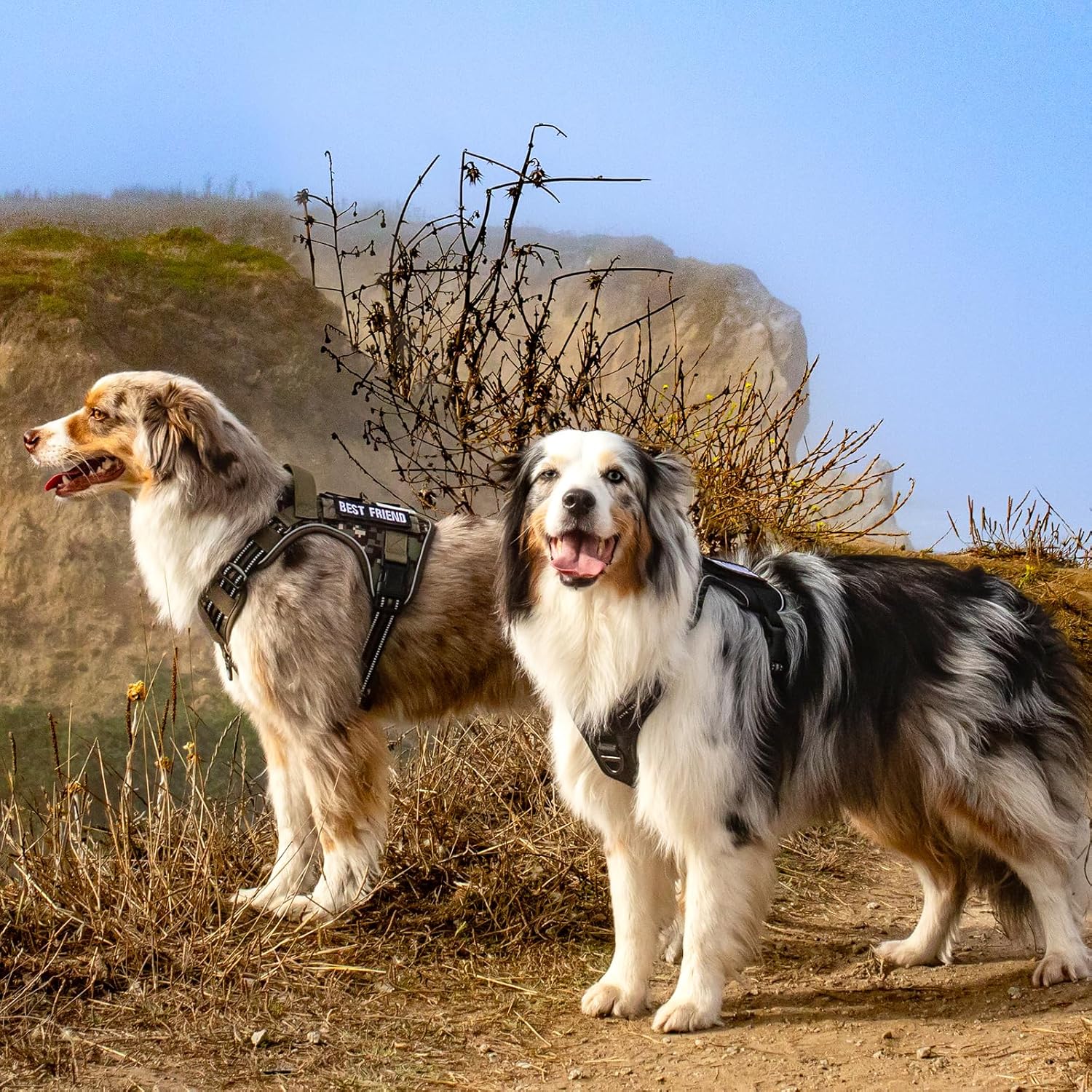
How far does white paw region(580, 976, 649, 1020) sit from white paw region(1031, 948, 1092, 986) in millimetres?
1254

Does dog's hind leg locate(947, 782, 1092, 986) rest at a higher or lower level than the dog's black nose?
Result: lower

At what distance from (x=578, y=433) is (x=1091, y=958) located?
7.63 ft

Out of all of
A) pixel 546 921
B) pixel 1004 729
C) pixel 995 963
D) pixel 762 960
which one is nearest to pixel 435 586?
pixel 546 921

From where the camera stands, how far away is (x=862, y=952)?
4.27 m

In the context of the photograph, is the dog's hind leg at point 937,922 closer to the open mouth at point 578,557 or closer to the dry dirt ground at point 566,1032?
the dry dirt ground at point 566,1032

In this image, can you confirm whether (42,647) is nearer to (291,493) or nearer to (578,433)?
(291,493)

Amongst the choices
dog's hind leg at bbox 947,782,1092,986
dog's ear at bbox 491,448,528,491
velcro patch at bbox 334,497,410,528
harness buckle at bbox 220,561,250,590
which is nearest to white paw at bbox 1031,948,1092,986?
dog's hind leg at bbox 947,782,1092,986

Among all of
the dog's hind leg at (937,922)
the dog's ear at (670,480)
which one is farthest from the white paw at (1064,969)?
the dog's ear at (670,480)

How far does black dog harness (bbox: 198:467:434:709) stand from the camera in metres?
4.29

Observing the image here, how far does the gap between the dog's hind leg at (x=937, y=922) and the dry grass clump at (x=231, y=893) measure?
3.59ft

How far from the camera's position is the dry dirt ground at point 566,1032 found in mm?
3156

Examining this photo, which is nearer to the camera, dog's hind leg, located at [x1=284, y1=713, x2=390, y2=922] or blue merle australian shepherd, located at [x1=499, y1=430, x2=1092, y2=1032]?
blue merle australian shepherd, located at [x1=499, y1=430, x2=1092, y2=1032]

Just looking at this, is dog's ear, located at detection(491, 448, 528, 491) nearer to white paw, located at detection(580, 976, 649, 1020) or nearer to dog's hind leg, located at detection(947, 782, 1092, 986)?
white paw, located at detection(580, 976, 649, 1020)

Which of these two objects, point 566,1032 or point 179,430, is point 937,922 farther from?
point 179,430
